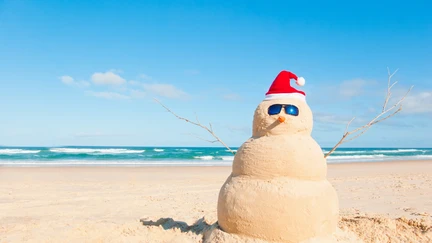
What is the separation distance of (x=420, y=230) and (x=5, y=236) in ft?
22.1

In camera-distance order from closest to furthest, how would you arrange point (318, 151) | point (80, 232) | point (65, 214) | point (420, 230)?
point (318, 151) → point (420, 230) → point (80, 232) → point (65, 214)

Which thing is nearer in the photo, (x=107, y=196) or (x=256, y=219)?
(x=256, y=219)

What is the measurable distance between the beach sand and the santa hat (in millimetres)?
2125

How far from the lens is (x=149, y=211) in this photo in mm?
8109

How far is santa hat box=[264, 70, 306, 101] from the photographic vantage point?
431 centimetres

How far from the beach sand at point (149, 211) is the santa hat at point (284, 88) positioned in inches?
83.7

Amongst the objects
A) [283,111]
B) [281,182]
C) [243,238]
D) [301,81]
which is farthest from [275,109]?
[243,238]

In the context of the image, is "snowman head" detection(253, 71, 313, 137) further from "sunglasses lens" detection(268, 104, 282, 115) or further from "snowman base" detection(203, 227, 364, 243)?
"snowman base" detection(203, 227, 364, 243)

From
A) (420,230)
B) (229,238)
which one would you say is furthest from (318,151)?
(420,230)

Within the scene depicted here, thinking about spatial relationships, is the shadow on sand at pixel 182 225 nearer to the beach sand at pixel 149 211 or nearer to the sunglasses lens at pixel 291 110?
the beach sand at pixel 149 211

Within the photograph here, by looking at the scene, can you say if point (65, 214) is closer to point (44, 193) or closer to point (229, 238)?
point (44, 193)

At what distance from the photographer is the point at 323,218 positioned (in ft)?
12.8

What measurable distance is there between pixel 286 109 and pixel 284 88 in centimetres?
29

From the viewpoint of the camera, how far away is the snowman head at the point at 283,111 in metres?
4.19
